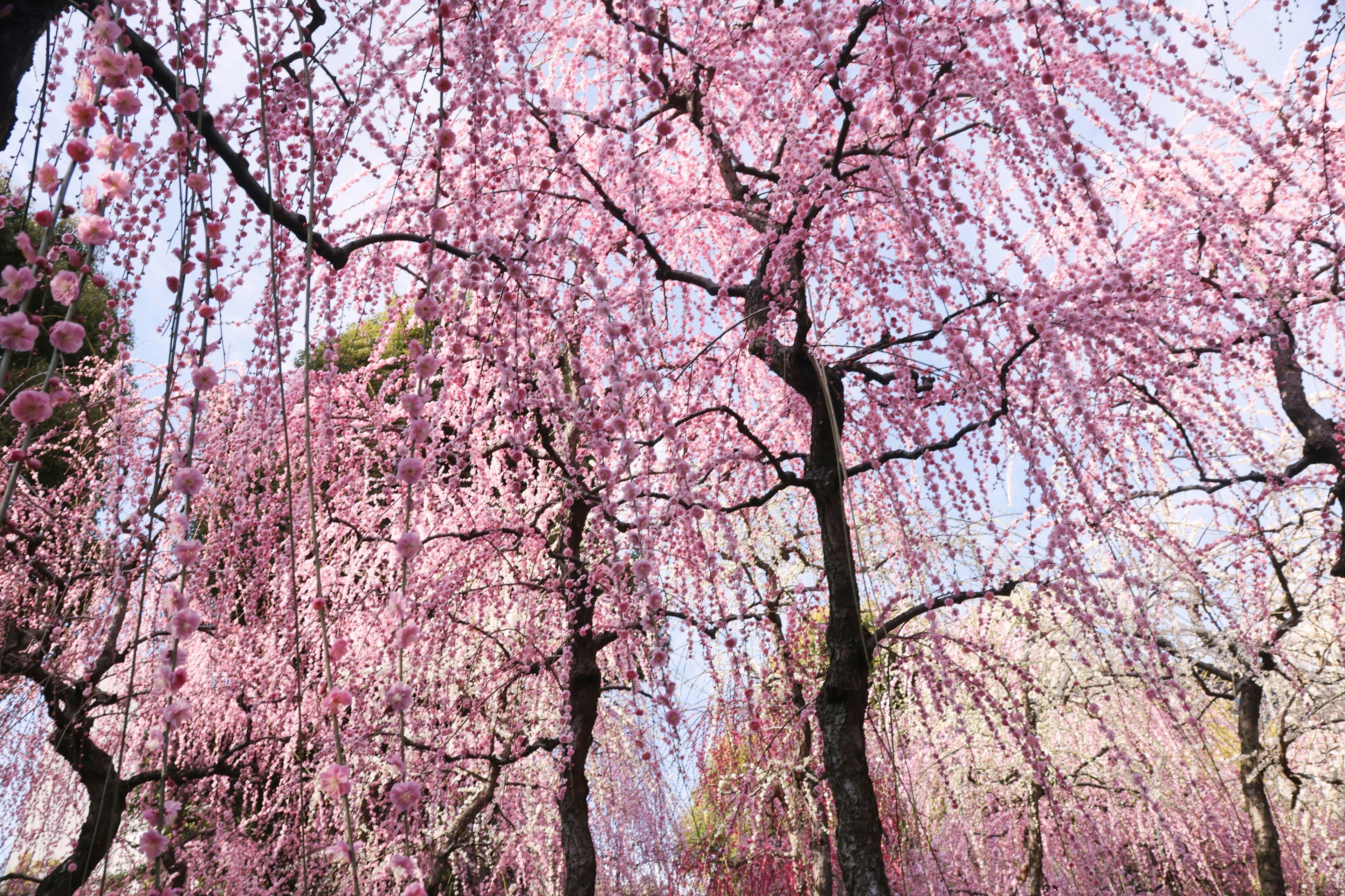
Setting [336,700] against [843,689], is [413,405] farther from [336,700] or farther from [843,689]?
[843,689]

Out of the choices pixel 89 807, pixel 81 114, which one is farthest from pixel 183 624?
pixel 89 807

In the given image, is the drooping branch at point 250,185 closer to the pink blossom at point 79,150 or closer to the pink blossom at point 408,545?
the pink blossom at point 79,150

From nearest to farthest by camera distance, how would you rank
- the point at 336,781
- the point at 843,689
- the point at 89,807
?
the point at 336,781 → the point at 843,689 → the point at 89,807

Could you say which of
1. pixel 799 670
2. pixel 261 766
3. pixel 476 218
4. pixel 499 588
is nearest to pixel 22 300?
pixel 476 218

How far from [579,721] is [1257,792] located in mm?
4937

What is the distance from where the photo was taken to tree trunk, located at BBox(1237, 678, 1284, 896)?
538 centimetres

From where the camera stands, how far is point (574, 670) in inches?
185

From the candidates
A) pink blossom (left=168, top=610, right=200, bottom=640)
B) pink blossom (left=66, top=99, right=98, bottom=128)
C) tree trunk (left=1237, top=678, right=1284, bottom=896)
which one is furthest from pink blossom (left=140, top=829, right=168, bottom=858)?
tree trunk (left=1237, top=678, right=1284, bottom=896)

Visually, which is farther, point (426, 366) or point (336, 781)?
point (426, 366)

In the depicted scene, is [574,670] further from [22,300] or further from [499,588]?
[22,300]

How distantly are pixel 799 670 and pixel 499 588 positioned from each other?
2127 millimetres

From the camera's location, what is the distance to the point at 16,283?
42.5 inches

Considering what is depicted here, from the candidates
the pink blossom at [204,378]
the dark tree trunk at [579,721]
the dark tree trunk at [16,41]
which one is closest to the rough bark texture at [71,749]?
the dark tree trunk at [579,721]

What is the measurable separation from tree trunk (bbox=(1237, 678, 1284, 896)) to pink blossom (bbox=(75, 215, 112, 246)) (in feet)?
23.3
